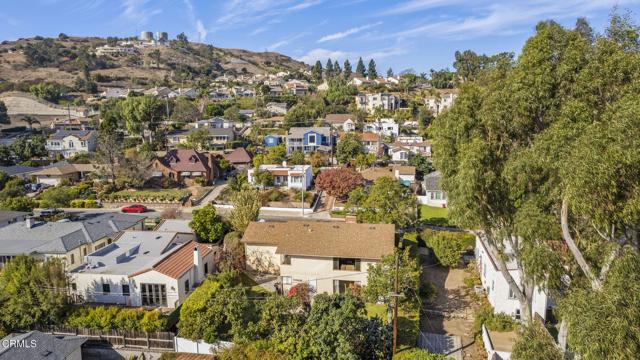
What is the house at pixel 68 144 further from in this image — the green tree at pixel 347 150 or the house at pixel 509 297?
the house at pixel 509 297

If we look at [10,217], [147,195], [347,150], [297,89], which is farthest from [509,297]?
[297,89]

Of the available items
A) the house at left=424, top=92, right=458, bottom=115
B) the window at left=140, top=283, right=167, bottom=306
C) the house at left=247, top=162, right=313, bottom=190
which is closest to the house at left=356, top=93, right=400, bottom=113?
the house at left=424, top=92, right=458, bottom=115

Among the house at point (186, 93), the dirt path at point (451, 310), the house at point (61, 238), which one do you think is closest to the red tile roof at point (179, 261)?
the house at point (61, 238)

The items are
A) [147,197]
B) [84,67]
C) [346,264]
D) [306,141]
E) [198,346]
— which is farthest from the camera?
[84,67]

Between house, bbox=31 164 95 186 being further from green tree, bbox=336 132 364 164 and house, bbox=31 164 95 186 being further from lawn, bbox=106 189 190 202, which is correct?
green tree, bbox=336 132 364 164

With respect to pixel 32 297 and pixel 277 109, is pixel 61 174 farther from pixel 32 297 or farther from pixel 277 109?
pixel 277 109

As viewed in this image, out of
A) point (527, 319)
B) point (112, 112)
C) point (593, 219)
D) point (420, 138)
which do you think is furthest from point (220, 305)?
point (112, 112)
